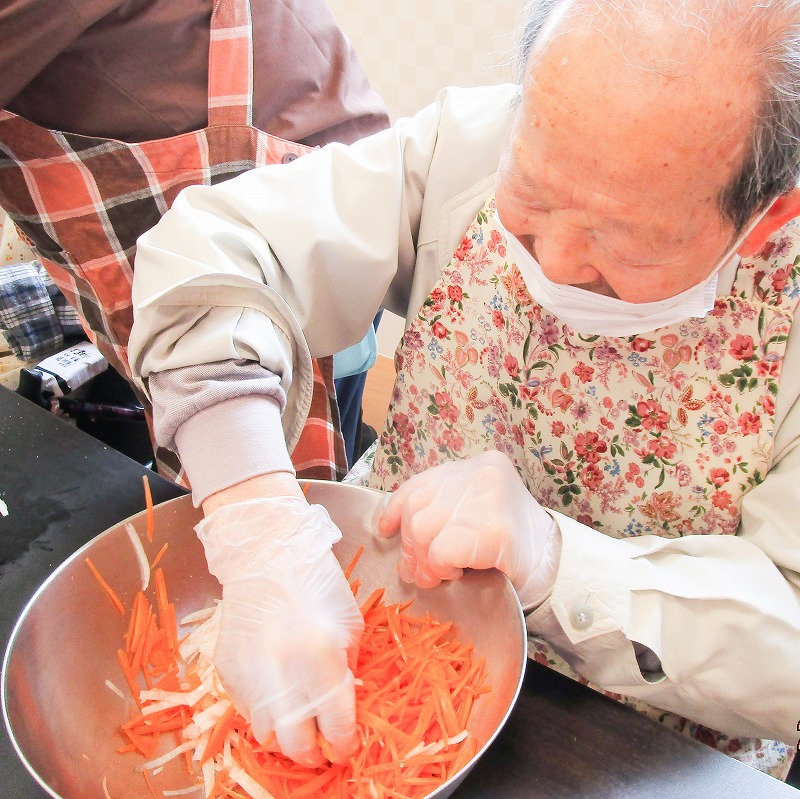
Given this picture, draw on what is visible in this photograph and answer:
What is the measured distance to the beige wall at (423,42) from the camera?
6.93ft

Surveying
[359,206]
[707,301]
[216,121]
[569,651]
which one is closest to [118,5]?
[216,121]

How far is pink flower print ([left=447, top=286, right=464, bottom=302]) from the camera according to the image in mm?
→ 1113

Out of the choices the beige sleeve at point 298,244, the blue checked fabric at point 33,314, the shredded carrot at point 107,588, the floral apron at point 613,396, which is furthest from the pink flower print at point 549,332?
the blue checked fabric at point 33,314

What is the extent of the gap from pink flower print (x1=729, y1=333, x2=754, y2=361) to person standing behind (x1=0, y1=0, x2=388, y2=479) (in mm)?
647

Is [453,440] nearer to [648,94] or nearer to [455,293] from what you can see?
[455,293]

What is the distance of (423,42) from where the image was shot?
7.45 feet

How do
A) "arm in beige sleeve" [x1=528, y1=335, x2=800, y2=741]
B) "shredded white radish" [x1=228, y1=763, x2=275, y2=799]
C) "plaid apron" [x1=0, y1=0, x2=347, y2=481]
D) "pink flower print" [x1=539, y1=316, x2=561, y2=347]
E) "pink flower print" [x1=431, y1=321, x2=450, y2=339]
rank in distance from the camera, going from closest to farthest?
"shredded white radish" [x1=228, y1=763, x2=275, y2=799]
"arm in beige sleeve" [x1=528, y1=335, x2=800, y2=741]
"pink flower print" [x1=539, y1=316, x2=561, y2=347]
"pink flower print" [x1=431, y1=321, x2=450, y2=339]
"plaid apron" [x1=0, y1=0, x2=347, y2=481]

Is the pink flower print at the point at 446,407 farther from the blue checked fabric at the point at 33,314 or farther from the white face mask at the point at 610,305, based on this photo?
the blue checked fabric at the point at 33,314

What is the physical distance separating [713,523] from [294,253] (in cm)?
69

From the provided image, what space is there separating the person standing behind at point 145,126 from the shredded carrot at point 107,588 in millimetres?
472

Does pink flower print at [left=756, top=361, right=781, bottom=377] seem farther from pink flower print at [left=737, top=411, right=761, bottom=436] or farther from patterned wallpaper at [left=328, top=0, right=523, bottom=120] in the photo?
patterned wallpaper at [left=328, top=0, right=523, bottom=120]

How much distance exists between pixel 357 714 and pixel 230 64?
3.58 feet

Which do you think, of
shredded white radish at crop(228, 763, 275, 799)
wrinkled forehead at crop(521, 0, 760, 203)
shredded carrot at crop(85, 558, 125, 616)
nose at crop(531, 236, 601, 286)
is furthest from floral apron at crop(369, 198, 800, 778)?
shredded carrot at crop(85, 558, 125, 616)

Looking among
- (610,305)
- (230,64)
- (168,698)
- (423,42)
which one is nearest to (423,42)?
(423,42)
